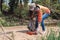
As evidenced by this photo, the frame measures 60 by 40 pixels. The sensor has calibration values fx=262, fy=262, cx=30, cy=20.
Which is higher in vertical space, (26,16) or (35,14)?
(35,14)

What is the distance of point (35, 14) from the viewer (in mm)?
8656

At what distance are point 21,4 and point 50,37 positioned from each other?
1012 centimetres

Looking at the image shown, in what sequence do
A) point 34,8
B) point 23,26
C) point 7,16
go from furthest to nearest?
1. point 7,16
2. point 23,26
3. point 34,8

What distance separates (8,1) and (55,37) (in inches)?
438

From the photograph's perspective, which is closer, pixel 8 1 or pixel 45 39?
pixel 45 39

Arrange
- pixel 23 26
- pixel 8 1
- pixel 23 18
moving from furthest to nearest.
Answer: pixel 8 1 → pixel 23 18 → pixel 23 26

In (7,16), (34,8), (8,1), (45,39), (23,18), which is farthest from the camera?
(8,1)

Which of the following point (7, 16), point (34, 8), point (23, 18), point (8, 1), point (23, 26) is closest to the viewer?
point (34, 8)

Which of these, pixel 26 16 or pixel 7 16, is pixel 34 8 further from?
pixel 7 16

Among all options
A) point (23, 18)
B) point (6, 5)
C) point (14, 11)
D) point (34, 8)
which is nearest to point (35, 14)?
point (34, 8)

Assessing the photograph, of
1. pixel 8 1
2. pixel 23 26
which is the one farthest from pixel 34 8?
pixel 8 1

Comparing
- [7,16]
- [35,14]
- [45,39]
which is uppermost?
[45,39]

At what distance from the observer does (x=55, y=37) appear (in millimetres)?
2805

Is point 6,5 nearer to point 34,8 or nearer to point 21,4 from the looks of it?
point 21,4
